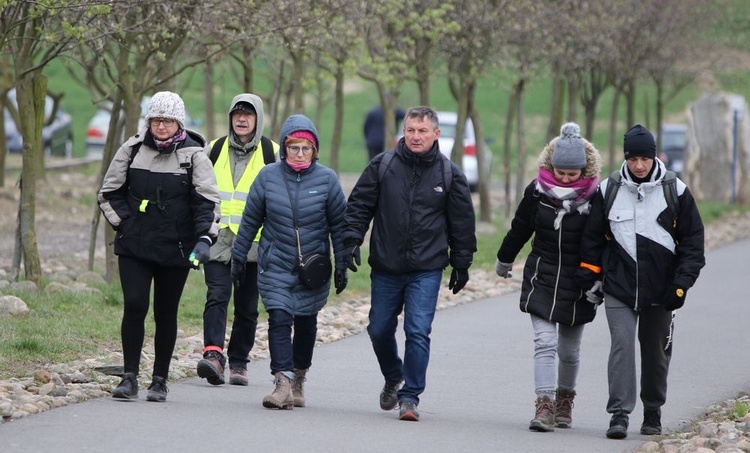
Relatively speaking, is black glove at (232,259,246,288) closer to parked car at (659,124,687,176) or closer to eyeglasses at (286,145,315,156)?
eyeglasses at (286,145,315,156)

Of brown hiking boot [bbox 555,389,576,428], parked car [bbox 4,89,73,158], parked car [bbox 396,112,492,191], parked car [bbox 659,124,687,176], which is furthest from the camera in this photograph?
parked car [bbox 659,124,687,176]

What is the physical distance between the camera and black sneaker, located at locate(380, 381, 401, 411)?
8.50 meters

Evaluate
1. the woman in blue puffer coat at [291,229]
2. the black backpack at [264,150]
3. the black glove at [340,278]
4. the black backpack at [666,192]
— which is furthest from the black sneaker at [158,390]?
the black backpack at [666,192]

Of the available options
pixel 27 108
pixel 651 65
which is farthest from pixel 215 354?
pixel 651 65

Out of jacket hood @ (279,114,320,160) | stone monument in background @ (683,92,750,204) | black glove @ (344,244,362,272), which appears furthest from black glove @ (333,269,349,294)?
stone monument in background @ (683,92,750,204)

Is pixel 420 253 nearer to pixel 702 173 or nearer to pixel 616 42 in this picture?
pixel 616 42

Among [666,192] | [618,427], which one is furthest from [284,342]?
[666,192]

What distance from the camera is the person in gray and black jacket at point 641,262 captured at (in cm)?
787

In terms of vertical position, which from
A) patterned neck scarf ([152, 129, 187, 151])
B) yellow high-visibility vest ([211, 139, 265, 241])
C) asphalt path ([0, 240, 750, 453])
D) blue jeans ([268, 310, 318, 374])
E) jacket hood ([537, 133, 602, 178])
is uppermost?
patterned neck scarf ([152, 129, 187, 151])

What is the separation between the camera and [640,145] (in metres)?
7.86

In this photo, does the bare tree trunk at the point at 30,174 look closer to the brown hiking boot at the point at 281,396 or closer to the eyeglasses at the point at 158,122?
the eyeglasses at the point at 158,122

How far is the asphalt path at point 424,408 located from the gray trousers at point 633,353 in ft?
0.78

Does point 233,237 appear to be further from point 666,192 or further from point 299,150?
point 666,192

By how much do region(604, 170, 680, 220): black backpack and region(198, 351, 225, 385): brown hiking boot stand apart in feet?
9.06
